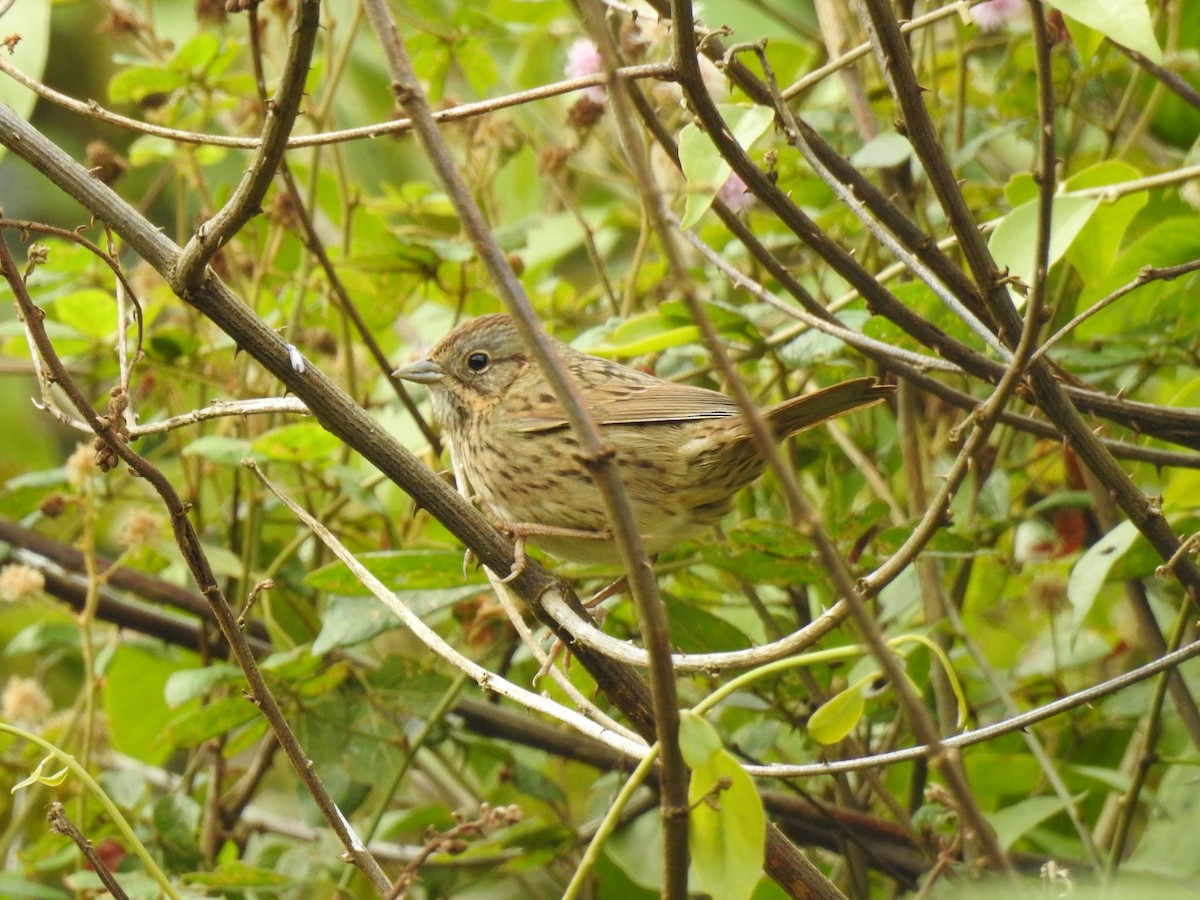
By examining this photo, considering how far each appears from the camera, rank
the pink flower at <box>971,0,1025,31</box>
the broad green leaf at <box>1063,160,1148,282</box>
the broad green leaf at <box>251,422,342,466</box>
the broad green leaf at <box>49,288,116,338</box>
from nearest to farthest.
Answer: the broad green leaf at <box>1063,160,1148,282</box> < the broad green leaf at <box>251,422,342,466</box> < the pink flower at <box>971,0,1025,31</box> < the broad green leaf at <box>49,288,116,338</box>

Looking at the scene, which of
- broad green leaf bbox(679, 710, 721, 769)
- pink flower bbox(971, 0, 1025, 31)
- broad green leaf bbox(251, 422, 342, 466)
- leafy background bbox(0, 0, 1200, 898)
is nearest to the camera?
broad green leaf bbox(679, 710, 721, 769)

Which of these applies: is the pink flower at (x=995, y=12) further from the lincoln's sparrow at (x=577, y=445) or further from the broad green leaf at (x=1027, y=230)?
the broad green leaf at (x=1027, y=230)

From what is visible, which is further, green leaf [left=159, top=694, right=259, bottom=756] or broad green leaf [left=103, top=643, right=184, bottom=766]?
broad green leaf [left=103, top=643, right=184, bottom=766]

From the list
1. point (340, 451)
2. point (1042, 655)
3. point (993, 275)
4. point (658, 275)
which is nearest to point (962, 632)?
point (1042, 655)

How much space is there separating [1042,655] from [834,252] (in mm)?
1419

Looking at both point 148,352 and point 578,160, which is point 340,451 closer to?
point 148,352

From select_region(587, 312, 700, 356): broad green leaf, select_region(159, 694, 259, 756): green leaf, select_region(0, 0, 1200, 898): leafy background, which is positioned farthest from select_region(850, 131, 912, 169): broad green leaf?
select_region(159, 694, 259, 756): green leaf

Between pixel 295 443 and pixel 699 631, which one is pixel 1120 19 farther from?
pixel 295 443

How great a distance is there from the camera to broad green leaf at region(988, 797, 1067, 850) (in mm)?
2389

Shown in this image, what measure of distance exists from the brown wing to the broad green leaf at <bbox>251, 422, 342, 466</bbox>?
0.48 m

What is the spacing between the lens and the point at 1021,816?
245 centimetres

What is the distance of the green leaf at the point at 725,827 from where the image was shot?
129 cm

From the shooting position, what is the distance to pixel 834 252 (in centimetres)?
210

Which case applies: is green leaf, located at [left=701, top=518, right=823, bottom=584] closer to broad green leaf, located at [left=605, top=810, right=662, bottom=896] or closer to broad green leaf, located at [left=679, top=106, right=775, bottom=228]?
broad green leaf, located at [left=605, top=810, right=662, bottom=896]
